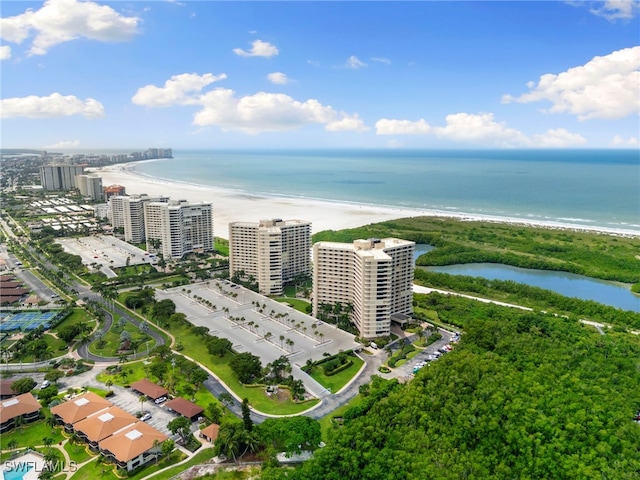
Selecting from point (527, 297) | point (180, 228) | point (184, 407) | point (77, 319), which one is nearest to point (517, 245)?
point (527, 297)

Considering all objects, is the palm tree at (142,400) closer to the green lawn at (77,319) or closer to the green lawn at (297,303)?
the green lawn at (77,319)

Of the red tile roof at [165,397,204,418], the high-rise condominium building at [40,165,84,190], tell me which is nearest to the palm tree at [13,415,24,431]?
the red tile roof at [165,397,204,418]

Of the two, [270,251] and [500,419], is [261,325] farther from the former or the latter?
[500,419]

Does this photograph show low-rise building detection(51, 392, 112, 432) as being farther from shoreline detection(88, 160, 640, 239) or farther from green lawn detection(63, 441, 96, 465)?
shoreline detection(88, 160, 640, 239)

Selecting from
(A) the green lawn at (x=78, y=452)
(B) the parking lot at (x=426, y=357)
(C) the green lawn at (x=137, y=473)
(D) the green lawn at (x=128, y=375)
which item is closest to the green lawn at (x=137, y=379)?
(D) the green lawn at (x=128, y=375)

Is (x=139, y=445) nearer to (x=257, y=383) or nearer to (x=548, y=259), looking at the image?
(x=257, y=383)
